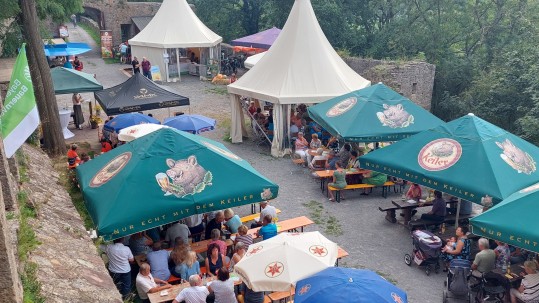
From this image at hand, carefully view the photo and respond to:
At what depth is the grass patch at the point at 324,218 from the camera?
1048cm

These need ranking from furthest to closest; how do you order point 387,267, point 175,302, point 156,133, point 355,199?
1. point 355,199
2. point 387,267
3. point 156,133
4. point 175,302

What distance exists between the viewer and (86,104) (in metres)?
20.1

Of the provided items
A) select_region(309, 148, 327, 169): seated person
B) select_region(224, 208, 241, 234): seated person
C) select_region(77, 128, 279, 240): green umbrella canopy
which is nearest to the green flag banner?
select_region(77, 128, 279, 240): green umbrella canopy

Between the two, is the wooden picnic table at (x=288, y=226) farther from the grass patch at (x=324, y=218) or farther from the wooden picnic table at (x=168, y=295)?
the wooden picnic table at (x=168, y=295)

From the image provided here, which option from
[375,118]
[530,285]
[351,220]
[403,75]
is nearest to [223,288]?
[530,285]

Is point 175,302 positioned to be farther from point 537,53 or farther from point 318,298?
point 537,53

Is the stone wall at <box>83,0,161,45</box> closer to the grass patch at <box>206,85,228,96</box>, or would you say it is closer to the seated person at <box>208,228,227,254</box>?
the grass patch at <box>206,85,228,96</box>

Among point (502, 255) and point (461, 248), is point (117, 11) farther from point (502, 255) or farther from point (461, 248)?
point (502, 255)

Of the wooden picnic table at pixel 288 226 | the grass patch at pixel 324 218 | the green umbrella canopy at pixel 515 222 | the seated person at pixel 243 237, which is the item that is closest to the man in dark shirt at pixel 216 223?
the wooden picnic table at pixel 288 226

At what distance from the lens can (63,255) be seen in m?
6.50

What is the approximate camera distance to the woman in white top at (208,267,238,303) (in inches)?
269

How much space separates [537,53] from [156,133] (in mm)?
17196

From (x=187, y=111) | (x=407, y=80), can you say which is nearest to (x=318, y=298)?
(x=187, y=111)

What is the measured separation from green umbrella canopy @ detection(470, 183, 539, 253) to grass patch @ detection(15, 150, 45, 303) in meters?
5.74
